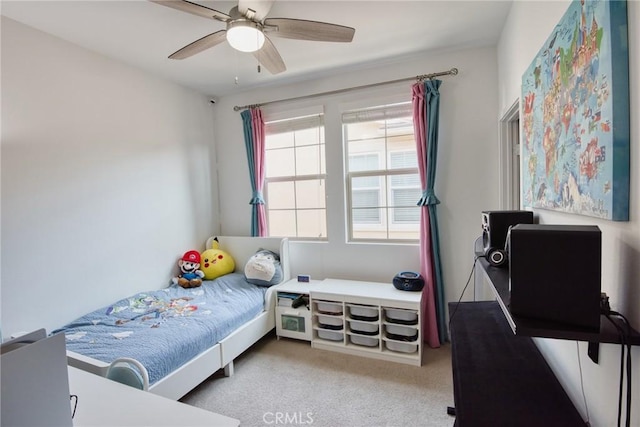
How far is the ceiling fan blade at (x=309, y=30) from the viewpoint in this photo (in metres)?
1.73

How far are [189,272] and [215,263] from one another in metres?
0.29

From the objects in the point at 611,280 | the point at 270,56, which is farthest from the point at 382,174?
the point at 611,280

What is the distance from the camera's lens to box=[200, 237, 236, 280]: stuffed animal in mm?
3418

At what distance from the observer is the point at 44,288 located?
2.22 meters

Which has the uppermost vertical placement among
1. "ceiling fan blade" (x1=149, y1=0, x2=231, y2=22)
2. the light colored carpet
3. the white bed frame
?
"ceiling fan blade" (x1=149, y1=0, x2=231, y2=22)

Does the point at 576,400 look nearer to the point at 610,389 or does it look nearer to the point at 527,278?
the point at 610,389

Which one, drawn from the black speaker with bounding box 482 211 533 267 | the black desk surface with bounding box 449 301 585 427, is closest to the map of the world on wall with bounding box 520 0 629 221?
the black speaker with bounding box 482 211 533 267

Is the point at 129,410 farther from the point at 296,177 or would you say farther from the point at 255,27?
the point at 296,177

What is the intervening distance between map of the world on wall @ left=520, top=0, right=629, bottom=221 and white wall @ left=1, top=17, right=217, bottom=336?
3201 mm

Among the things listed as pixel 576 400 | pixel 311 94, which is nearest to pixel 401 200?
pixel 311 94

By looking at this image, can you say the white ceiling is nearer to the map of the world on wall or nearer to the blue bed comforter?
the map of the world on wall

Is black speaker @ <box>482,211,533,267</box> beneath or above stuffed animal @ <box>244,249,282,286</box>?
above

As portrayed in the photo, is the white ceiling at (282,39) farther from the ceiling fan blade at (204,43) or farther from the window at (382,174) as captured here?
the window at (382,174)

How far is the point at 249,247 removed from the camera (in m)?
3.58
